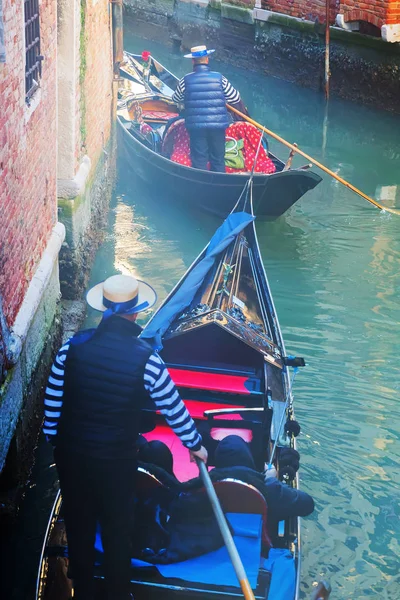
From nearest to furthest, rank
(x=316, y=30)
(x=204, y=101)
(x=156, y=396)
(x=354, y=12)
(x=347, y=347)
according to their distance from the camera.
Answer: (x=156, y=396) < (x=347, y=347) < (x=204, y=101) < (x=354, y=12) < (x=316, y=30)

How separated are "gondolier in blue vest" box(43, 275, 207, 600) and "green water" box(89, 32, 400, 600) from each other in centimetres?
93

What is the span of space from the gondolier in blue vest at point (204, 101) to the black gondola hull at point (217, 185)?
254 millimetres

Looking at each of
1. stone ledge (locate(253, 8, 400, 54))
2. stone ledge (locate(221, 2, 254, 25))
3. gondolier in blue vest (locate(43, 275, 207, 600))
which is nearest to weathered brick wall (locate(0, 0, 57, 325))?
gondolier in blue vest (locate(43, 275, 207, 600))

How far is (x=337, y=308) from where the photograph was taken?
5.23m

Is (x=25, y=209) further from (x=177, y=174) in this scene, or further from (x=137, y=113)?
(x=137, y=113)

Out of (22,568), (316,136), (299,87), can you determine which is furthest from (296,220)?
(299,87)

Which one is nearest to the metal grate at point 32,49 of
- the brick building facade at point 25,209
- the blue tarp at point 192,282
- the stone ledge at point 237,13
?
the brick building facade at point 25,209

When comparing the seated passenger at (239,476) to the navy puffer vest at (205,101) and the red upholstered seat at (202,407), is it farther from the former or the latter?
the navy puffer vest at (205,101)

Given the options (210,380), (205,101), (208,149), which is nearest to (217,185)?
(208,149)

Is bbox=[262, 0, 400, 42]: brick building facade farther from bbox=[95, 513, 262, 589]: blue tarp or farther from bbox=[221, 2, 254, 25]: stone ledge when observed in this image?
bbox=[95, 513, 262, 589]: blue tarp

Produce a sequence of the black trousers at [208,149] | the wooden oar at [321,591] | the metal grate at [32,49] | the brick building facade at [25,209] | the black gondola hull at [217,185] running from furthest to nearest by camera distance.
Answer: the black trousers at [208,149], the black gondola hull at [217,185], the metal grate at [32,49], the brick building facade at [25,209], the wooden oar at [321,591]

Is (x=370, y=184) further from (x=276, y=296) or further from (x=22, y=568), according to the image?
(x=22, y=568)

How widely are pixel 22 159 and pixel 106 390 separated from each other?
1.34 metres

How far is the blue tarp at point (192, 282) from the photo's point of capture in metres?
3.66
